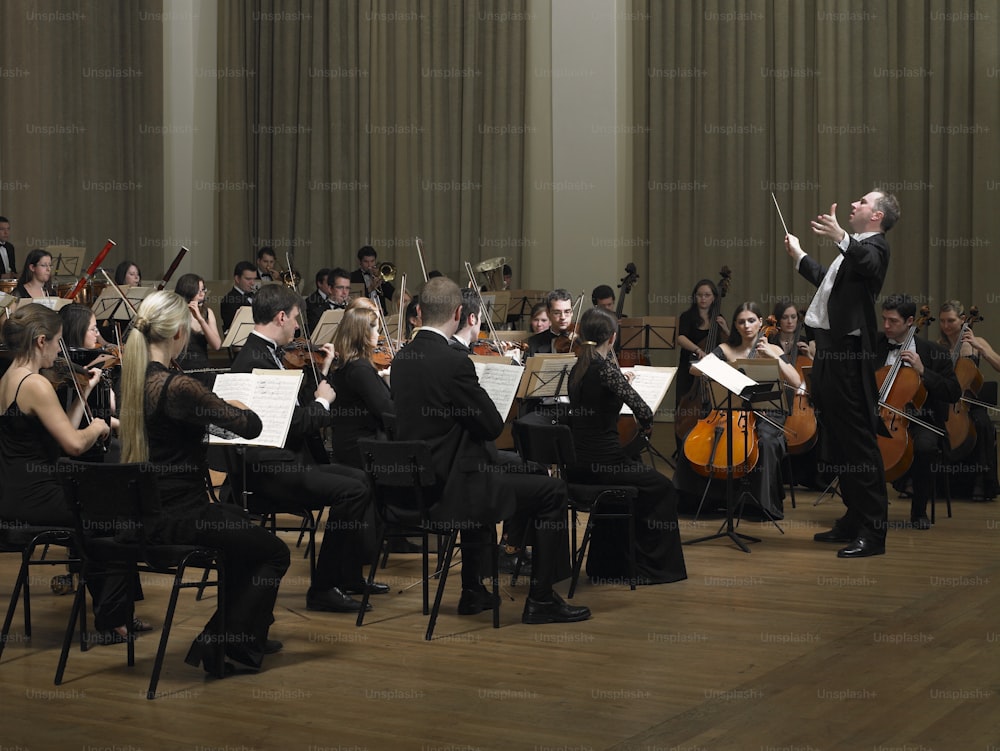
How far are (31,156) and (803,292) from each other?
738 centimetres

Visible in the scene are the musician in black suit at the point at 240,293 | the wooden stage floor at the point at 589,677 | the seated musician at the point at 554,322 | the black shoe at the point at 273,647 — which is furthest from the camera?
the musician in black suit at the point at 240,293

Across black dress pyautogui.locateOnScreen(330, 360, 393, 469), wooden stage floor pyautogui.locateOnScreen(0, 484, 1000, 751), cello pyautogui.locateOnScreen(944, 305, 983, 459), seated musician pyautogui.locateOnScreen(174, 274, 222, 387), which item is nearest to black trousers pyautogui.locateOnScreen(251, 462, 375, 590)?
wooden stage floor pyautogui.locateOnScreen(0, 484, 1000, 751)

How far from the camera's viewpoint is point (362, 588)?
4.86m

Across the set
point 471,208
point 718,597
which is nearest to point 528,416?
point 718,597

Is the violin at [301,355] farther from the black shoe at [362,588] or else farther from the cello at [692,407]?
the cello at [692,407]

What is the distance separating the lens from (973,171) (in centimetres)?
1087

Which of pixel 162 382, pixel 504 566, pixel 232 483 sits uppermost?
pixel 162 382

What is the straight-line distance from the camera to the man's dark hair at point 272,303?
15.9ft

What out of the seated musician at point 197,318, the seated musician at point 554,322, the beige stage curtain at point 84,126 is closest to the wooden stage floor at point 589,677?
the seated musician at point 554,322

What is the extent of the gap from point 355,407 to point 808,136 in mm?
7598

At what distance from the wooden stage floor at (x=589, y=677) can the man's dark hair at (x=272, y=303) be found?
1136mm

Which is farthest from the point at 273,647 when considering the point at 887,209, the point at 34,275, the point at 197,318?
the point at 34,275

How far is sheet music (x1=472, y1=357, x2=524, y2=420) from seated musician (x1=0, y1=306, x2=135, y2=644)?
1.48m

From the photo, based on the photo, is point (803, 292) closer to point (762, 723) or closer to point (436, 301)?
point (436, 301)
